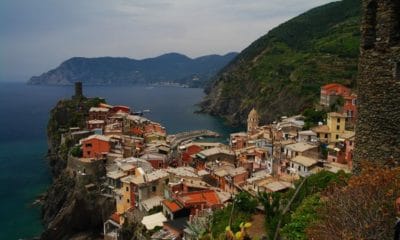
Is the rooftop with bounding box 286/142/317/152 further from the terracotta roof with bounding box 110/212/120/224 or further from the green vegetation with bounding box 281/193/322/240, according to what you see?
the green vegetation with bounding box 281/193/322/240

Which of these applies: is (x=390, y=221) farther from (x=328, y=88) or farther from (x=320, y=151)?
(x=328, y=88)

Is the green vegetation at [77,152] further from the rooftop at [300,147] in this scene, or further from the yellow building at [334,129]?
the yellow building at [334,129]

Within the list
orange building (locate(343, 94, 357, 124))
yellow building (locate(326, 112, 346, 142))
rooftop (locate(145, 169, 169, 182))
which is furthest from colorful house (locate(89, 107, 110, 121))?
yellow building (locate(326, 112, 346, 142))

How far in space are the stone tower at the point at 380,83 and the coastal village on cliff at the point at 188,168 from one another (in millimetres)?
11359

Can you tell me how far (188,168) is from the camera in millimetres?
38531

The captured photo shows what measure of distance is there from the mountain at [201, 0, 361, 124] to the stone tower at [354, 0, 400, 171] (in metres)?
67.7

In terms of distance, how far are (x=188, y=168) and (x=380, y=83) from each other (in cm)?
3086

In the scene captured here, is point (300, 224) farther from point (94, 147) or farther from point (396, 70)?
point (94, 147)

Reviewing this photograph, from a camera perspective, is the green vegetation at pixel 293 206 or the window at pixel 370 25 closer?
the window at pixel 370 25

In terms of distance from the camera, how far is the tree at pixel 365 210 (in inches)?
268

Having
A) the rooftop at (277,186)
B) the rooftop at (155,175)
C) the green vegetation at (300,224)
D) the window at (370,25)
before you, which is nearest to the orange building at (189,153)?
the rooftop at (155,175)

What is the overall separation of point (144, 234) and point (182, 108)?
11190cm

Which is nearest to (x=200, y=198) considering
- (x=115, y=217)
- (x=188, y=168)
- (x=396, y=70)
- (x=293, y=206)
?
(x=115, y=217)

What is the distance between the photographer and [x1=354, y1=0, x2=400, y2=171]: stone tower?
8.20 meters
